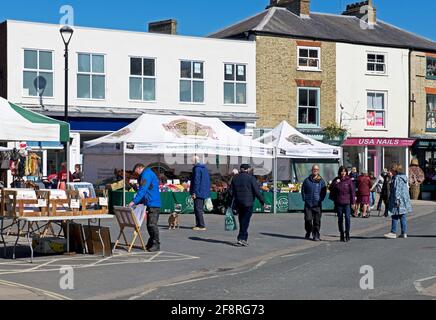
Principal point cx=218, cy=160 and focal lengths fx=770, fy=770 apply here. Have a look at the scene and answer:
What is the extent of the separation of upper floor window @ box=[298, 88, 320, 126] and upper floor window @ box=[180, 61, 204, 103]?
5289 millimetres

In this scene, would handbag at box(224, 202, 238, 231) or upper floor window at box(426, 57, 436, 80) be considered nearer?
handbag at box(224, 202, 238, 231)

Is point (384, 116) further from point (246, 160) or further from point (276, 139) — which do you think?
point (276, 139)

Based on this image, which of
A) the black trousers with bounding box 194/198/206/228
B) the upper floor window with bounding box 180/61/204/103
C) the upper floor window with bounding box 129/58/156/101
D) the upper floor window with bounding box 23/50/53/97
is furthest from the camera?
the upper floor window with bounding box 180/61/204/103

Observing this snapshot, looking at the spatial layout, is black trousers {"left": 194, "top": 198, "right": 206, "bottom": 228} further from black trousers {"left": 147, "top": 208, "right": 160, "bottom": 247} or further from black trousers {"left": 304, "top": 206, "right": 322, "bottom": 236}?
black trousers {"left": 147, "top": 208, "right": 160, "bottom": 247}

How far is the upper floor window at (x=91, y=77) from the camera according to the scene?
3197cm

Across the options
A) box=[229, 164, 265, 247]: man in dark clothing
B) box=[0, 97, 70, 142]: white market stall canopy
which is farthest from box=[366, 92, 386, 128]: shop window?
box=[0, 97, 70, 142]: white market stall canopy

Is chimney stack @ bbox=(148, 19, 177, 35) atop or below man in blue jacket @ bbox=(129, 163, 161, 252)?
atop

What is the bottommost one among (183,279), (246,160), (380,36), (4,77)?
(183,279)

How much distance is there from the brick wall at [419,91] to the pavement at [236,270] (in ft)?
72.8

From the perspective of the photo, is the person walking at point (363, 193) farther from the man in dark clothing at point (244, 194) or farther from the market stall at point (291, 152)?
the man in dark clothing at point (244, 194)

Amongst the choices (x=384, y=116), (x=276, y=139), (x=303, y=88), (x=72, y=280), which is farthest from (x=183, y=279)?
(x=384, y=116)

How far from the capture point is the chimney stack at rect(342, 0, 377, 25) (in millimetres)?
41750

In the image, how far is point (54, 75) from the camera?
3141cm
